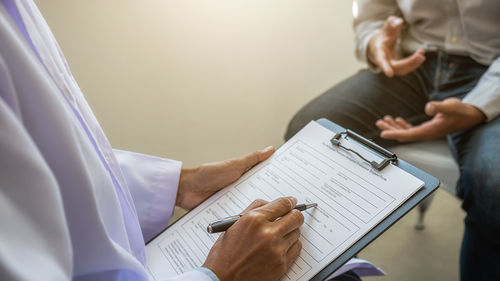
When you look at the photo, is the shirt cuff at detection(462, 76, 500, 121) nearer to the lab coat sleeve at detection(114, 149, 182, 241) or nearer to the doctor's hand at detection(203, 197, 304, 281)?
the doctor's hand at detection(203, 197, 304, 281)

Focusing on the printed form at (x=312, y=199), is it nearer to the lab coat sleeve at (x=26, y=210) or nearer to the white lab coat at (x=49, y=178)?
the white lab coat at (x=49, y=178)

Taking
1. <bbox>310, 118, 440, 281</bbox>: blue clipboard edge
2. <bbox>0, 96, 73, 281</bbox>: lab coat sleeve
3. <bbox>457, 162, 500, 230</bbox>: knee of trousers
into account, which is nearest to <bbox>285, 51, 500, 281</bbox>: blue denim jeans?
<bbox>457, 162, 500, 230</bbox>: knee of trousers

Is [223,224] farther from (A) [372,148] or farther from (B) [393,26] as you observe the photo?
(B) [393,26]

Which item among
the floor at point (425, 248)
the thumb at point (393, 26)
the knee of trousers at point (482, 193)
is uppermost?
the thumb at point (393, 26)

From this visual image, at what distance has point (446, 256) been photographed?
1168mm

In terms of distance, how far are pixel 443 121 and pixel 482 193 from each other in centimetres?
17

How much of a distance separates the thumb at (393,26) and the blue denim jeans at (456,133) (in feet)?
0.38

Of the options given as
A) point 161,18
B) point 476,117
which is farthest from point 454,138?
point 161,18

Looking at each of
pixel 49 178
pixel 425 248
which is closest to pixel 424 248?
pixel 425 248

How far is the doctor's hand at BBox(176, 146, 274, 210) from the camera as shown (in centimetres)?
66

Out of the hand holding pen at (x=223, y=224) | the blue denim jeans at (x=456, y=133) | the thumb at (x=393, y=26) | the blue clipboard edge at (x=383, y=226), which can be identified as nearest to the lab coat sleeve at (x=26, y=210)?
the hand holding pen at (x=223, y=224)

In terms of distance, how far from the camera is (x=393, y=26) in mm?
952

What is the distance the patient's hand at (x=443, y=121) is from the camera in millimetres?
738

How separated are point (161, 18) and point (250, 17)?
1.05 ft
